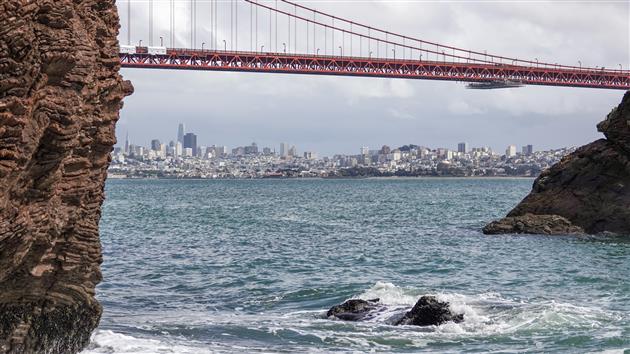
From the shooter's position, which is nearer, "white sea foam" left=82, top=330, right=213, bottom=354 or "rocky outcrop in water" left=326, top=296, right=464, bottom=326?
"white sea foam" left=82, top=330, right=213, bottom=354

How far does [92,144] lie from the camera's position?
10297 mm

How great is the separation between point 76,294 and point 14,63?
11.5ft

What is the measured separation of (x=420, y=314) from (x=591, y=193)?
16.0 m

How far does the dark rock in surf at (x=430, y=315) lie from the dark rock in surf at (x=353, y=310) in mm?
812

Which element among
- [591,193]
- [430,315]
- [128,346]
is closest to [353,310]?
[430,315]

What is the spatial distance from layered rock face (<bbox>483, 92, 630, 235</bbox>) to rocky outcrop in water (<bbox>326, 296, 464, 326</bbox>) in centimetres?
1485

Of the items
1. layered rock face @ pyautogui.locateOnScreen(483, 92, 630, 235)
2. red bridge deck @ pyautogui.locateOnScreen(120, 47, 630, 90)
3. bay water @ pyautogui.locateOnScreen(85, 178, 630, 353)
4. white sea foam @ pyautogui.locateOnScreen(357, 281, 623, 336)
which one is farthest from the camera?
red bridge deck @ pyautogui.locateOnScreen(120, 47, 630, 90)

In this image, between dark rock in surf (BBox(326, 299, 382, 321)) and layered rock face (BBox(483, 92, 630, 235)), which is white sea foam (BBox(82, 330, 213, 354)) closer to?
dark rock in surf (BBox(326, 299, 382, 321))

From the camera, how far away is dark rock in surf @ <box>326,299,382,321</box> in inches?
580

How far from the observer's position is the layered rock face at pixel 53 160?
7777mm

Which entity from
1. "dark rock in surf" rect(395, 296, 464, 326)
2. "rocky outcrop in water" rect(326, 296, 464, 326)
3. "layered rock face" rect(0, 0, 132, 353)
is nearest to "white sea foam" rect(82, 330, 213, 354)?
"layered rock face" rect(0, 0, 132, 353)

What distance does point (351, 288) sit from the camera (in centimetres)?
1850

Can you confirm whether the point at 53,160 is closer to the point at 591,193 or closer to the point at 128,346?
the point at 128,346

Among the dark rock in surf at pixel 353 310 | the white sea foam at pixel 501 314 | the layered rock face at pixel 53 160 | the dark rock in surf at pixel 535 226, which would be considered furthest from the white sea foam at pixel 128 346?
the dark rock in surf at pixel 535 226
